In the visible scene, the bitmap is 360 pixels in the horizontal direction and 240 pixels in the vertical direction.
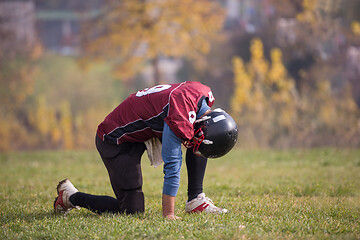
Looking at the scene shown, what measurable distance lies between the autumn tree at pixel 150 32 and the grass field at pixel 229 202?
520 cm

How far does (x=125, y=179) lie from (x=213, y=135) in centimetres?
106

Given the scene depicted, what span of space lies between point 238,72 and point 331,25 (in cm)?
290

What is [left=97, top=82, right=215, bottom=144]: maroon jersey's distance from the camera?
4027 mm

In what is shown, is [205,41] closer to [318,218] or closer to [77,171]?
[77,171]

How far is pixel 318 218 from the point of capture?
4.32 m

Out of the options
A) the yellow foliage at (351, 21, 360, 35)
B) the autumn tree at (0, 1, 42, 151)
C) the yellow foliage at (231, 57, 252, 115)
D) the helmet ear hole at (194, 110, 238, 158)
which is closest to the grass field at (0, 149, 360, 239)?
the helmet ear hole at (194, 110, 238, 158)

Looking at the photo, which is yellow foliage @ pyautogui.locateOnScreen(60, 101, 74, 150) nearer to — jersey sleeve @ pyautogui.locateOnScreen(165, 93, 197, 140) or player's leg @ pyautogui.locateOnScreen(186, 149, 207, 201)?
player's leg @ pyautogui.locateOnScreen(186, 149, 207, 201)

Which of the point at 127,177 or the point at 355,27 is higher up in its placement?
the point at 355,27

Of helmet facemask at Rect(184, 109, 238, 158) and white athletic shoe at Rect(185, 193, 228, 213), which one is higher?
helmet facemask at Rect(184, 109, 238, 158)

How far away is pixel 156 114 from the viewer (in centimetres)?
427

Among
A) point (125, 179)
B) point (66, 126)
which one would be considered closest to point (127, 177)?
point (125, 179)

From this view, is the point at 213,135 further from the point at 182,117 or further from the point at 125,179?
the point at 125,179

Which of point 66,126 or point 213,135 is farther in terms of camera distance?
point 66,126

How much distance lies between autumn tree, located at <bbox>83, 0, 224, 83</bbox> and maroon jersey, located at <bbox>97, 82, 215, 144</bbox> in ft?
32.7
